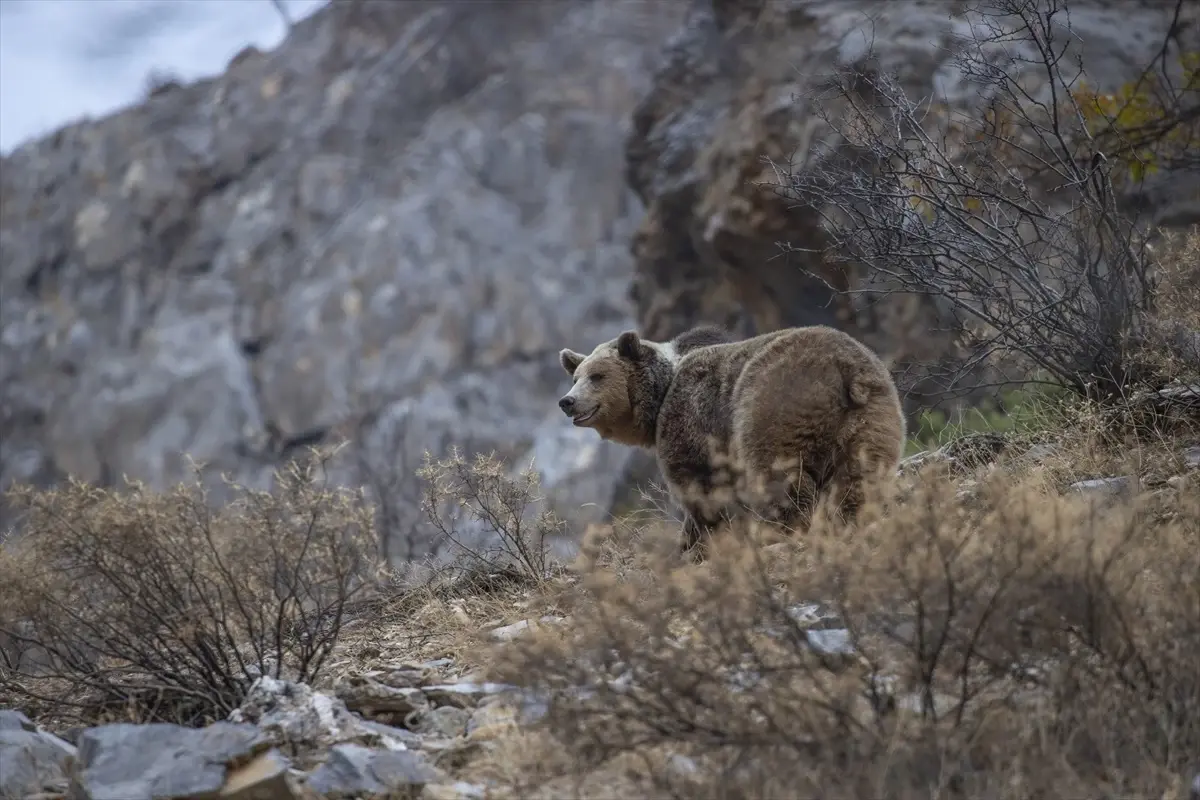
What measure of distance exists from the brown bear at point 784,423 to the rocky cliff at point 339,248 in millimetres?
19580

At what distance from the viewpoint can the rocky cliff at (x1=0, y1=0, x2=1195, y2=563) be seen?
38.2m

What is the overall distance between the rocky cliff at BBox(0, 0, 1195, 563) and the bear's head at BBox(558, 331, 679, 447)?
744 inches

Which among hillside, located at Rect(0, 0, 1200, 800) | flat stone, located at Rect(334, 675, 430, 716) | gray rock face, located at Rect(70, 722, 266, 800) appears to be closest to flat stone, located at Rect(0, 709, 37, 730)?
hillside, located at Rect(0, 0, 1200, 800)

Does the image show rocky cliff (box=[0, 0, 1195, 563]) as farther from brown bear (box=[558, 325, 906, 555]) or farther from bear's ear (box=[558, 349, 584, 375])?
brown bear (box=[558, 325, 906, 555])

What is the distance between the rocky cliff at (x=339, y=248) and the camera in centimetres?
3819

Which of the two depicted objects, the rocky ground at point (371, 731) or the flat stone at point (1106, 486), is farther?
the flat stone at point (1106, 486)

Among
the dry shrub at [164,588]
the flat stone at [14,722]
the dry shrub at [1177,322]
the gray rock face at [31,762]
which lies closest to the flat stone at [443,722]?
the dry shrub at [164,588]

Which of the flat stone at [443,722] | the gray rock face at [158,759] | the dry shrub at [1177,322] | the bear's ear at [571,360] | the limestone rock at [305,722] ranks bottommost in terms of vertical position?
the dry shrub at [1177,322]

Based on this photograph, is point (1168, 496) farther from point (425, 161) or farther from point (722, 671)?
point (425, 161)

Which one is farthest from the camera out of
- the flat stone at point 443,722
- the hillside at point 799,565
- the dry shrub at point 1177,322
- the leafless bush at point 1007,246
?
the leafless bush at point 1007,246

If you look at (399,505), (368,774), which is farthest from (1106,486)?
(399,505)

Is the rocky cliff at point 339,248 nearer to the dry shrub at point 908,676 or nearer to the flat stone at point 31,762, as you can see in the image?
the flat stone at point 31,762

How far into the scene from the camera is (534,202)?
41781 millimetres

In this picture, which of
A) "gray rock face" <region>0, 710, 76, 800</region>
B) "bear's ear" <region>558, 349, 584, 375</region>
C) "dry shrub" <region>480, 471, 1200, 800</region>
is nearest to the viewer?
"dry shrub" <region>480, 471, 1200, 800</region>
